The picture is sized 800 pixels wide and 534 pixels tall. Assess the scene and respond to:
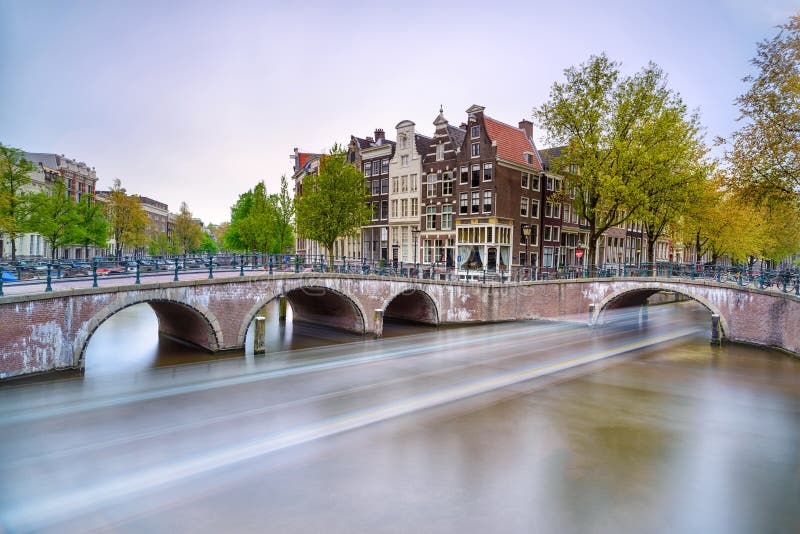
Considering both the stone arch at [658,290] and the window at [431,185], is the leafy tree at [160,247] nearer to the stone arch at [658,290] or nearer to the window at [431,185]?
the window at [431,185]

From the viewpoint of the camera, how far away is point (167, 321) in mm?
27203

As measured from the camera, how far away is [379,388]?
1842 cm

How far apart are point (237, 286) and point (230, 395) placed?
6.67 meters

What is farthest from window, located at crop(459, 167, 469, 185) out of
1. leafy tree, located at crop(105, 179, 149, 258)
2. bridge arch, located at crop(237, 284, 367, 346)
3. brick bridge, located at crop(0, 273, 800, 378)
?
leafy tree, located at crop(105, 179, 149, 258)

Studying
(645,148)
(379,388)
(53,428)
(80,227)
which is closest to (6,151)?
(80,227)

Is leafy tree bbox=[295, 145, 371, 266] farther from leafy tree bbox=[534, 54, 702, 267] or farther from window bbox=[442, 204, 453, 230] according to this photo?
leafy tree bbox=[534, 54, 702, 267]

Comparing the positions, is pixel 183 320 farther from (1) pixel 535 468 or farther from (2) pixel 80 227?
(2) pixel 80 227

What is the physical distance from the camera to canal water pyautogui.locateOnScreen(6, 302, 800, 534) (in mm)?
9305

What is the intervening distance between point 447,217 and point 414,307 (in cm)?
1306

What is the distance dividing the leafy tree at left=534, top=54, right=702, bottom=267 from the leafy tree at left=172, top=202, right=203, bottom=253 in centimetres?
7726

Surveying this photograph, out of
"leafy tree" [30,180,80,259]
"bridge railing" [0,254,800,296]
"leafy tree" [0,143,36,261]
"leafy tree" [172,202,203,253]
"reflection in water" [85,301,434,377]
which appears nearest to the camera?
"bridge railing" [0,254,800,296]

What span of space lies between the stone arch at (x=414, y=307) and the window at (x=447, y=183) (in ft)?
45.3

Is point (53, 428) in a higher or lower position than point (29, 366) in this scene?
lower

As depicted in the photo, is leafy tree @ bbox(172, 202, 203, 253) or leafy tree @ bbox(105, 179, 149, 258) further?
leafy tree @ bbox(172, 202, 203, 253)
